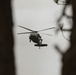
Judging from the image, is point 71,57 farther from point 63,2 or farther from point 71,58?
point 63,2

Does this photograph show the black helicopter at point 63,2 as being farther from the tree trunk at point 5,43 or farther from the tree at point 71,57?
the tree trunk at point 5,43

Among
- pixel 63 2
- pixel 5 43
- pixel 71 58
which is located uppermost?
pixel 63 2

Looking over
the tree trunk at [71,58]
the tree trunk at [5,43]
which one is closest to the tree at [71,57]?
the tree trunk at [71,58]

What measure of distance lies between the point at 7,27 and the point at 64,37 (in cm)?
38

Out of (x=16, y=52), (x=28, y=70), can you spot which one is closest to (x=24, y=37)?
(x=16, y=52)

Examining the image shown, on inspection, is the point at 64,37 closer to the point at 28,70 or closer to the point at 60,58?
the point at 60,58

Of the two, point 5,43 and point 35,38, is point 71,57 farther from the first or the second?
point 5,43

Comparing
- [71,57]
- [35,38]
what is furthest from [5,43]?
[71,57]

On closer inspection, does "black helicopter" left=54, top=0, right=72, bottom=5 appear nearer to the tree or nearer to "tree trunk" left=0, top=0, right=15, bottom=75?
the tree

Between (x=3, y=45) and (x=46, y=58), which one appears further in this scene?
(x=46, y=58)

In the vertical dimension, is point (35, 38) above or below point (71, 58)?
above

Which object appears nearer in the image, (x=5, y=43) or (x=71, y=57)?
(x=5, y=43)

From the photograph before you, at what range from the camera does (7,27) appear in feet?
4.85

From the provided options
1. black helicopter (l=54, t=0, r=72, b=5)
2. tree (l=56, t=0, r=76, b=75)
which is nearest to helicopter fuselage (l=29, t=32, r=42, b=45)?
tree (l=56, t=0, r=76, b=75)
